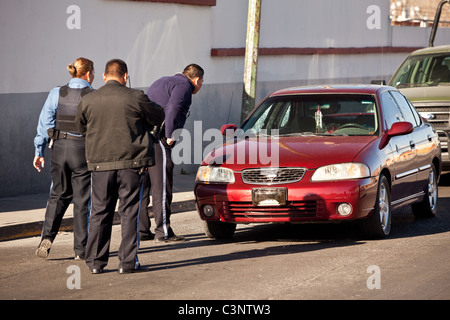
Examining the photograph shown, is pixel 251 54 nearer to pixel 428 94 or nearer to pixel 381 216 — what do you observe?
pixel 428 94

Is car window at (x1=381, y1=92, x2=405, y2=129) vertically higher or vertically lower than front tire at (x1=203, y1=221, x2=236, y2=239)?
higher

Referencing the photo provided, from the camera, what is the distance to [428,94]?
16531 mm

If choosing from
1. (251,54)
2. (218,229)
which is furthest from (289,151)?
(251,54)

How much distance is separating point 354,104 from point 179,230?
2.51m

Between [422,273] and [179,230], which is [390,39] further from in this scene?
[422,273]

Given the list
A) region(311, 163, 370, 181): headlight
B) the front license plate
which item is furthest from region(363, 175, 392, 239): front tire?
the front license plate

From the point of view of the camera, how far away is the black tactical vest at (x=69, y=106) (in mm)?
9523

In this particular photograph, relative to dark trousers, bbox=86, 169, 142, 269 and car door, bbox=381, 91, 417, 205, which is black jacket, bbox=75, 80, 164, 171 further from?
car door, bbox=381, 91, 417, 205

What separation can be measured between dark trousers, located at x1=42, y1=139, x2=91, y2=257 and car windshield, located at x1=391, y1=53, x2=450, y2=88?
29.3 ft

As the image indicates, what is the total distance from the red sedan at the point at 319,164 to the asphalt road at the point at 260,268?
35 cm

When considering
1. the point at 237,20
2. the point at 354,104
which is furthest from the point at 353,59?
the point at 354,104

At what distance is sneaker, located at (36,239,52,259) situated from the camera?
Result: 381 inches

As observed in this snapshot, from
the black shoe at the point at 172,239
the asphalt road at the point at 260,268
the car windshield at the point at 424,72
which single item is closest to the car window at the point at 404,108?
the asphalt road at the point at 260,268

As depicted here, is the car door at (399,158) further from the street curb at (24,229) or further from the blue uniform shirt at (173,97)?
the street curb at (24,229)
